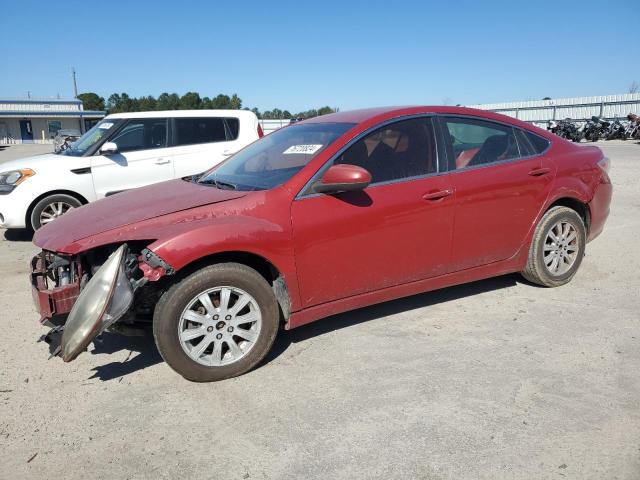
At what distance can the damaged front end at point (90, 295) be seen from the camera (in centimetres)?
302

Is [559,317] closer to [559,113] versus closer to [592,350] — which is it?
[592,350]

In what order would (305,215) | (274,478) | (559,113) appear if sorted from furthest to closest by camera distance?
(559,113)
(305,215)
(274,478)

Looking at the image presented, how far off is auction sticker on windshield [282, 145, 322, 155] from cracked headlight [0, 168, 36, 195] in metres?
4.82

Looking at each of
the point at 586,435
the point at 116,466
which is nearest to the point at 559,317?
the point at 586,435

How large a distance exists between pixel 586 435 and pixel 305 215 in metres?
2.04

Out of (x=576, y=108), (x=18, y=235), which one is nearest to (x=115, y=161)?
(x=18, y=235)

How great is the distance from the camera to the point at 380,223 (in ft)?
12.2

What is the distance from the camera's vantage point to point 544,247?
15.3 feet

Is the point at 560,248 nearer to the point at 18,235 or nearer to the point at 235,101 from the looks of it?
the point at 18,235

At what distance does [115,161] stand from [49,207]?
109 centimetres

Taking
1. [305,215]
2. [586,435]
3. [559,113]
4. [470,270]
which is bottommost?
[586,435]

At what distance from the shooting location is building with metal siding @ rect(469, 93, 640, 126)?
1149 inches

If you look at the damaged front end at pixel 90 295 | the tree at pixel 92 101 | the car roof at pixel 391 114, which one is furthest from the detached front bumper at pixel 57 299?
the tree at pixel 92 101

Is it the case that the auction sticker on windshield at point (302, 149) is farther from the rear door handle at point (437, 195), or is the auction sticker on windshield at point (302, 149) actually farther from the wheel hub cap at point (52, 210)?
the wheel hub cap at point (52, 210)
